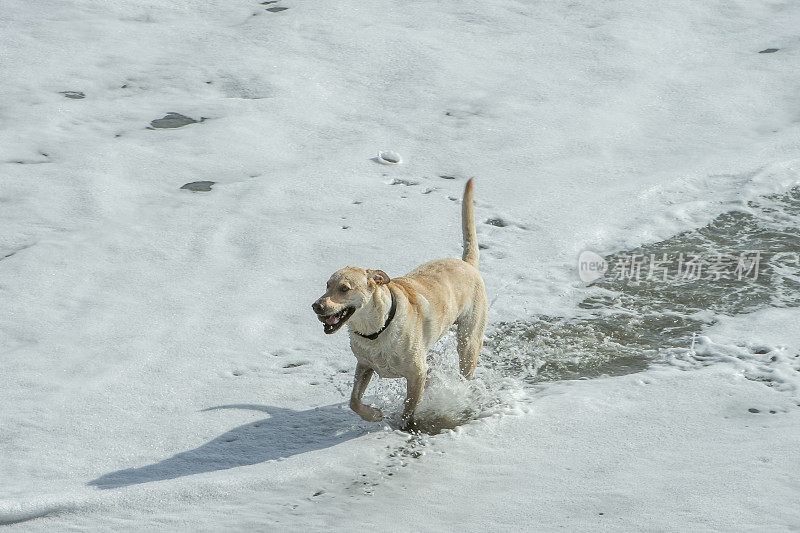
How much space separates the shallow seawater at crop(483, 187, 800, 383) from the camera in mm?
5508

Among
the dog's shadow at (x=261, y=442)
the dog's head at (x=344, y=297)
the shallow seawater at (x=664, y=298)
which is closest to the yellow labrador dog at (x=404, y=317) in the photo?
the dog's head at (x=344, y=297)

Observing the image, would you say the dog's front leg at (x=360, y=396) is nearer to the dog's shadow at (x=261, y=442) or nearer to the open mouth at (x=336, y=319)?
the dog's shadow at (x=261, y=442)

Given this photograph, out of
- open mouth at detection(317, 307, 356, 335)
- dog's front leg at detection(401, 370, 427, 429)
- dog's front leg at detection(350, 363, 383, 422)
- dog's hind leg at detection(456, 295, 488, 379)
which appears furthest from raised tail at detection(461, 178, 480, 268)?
open mouth at detection(317, 307, 356, 335)

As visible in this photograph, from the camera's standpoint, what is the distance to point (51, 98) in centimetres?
948

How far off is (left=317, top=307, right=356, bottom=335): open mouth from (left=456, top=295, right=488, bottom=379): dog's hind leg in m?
1.12

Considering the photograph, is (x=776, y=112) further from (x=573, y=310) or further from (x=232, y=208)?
(x=232, y=208)

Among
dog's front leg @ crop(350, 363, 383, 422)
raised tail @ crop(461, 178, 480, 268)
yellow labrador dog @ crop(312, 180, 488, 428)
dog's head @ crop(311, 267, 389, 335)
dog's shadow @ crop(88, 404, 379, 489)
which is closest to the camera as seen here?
dog's head @ crop(311, 267, 389, 335)

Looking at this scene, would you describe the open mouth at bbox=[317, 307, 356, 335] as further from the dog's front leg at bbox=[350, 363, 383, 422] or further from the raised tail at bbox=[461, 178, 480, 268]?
the raised tail at bbox=[461, 178, 480, 268]

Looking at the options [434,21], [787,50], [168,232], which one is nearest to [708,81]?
[787,50]

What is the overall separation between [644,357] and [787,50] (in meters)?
7.50

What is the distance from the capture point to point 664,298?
634 cm

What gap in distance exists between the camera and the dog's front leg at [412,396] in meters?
4.62

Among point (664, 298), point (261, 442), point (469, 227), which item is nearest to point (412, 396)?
point (261, 442)

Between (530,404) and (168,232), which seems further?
(168,232)
